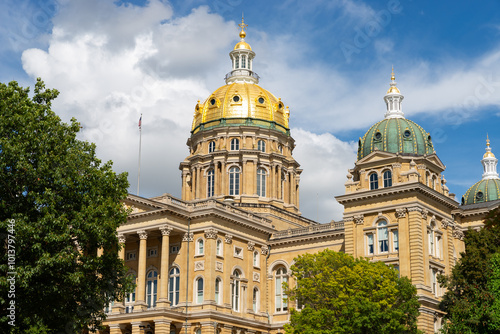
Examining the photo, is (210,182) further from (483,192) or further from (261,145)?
(483,192)

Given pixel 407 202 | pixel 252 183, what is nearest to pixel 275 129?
pixel 252 183

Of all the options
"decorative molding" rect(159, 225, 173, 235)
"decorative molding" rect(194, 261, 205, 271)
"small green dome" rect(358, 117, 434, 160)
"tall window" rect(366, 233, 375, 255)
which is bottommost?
"decorative molding" rect(194, 261, 205, 271)

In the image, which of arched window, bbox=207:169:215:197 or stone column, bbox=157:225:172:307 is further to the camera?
arched window, bbox=207:169:215:197

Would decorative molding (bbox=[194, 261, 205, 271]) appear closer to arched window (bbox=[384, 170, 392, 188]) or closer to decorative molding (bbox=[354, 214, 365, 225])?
decorative molding (bbox=[354, 214, 365, 225])

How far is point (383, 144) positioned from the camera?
64.6 meters

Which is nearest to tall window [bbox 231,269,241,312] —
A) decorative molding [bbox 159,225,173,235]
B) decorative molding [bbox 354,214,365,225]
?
decorative molding [bbox 159,225,173,235]

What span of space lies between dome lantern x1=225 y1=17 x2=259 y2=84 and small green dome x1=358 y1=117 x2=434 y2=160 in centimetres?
2905

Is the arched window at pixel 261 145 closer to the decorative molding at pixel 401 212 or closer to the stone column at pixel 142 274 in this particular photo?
the stone column at pixel 142 274

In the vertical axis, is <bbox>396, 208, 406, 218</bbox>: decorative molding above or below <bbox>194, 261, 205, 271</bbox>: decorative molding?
above

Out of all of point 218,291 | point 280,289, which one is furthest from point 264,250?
point 218,291

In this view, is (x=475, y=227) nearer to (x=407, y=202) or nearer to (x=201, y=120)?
(x=407, y=202)

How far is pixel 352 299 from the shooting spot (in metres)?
49.5

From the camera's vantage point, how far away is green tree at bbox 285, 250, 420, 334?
4903 centimetres

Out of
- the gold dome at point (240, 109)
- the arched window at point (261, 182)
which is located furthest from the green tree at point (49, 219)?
the gold dome at point (240, 109)
